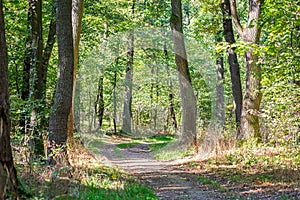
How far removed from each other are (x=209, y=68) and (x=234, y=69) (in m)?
16.3

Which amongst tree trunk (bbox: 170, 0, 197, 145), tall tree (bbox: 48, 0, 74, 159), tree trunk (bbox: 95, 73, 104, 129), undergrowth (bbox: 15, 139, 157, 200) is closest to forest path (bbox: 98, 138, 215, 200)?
undergrowth (bbox: 15, 139, 157, 200)

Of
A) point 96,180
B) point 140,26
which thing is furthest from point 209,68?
point 96,180

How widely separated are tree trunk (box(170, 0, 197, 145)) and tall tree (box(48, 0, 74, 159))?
7182 mm

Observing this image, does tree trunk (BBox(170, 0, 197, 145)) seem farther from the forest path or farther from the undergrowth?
the undergrowth

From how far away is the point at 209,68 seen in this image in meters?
30.8

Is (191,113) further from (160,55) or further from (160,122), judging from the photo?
(160,122)

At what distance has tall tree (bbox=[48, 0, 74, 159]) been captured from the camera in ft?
27.6

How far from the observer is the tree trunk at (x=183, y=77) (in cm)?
1502

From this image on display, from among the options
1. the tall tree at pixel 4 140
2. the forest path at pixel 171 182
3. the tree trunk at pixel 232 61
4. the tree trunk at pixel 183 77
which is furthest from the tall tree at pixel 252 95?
the tall tree at pixel 4 140

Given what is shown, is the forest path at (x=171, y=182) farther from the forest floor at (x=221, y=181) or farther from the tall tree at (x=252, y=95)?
the tall tree at (x=252, y=95)

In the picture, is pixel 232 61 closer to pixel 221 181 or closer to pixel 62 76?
pixel 221 181

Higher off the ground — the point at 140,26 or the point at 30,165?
the point at 140,26

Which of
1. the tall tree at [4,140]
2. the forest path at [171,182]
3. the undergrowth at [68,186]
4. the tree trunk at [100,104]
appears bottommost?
the forest path at [171,182]

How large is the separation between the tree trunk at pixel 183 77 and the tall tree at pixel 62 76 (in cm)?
718
